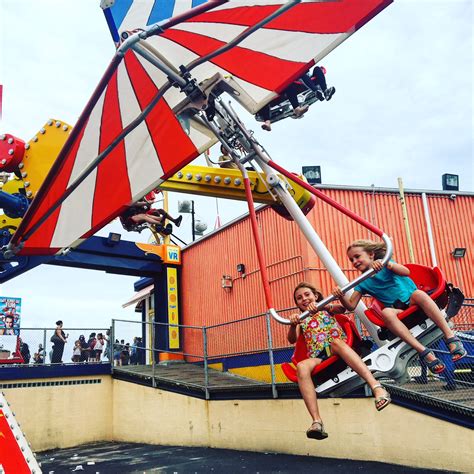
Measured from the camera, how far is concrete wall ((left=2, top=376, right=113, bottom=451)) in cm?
1142

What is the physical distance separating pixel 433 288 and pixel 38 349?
11025 millimetres

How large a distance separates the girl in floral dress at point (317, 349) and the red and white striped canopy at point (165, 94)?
5.69ft

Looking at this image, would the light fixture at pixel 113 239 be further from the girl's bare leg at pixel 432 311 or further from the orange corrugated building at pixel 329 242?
the girl's bare leg at pixel 432 311

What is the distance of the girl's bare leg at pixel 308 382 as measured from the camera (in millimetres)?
4340

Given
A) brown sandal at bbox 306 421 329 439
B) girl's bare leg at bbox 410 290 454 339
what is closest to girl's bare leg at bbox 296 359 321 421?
brown sandal at bbox 306 421 329 439

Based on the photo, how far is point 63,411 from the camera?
12.0 metres

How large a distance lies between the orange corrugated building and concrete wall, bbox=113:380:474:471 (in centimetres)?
205

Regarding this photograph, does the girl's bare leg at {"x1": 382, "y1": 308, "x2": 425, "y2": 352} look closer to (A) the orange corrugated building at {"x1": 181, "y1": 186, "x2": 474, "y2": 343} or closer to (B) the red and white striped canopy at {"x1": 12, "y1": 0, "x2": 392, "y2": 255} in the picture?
(B) the red and white striped canopy at {"x1": 12, "y1": 0, "x2": 392, "y2": 255}

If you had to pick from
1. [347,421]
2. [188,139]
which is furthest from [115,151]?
[347,421]

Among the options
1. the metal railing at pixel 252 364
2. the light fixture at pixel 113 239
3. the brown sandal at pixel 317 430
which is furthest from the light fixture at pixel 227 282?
the brown sandal at pixel 317 430

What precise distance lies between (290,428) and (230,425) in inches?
66.2

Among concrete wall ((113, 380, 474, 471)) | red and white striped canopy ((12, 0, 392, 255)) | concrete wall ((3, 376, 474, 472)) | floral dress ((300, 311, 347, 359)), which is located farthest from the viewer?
concrete wall ((3, 376, 474, 472))

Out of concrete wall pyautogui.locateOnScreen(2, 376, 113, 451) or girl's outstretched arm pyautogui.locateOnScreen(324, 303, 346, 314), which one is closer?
girl's outstretched arm pyautogui.locateOnScreen(324, 303, 346, 314)

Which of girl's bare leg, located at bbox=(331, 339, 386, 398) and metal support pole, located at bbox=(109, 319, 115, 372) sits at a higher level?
metal support pole, located at bbox=(109, 319, 115, 372)
